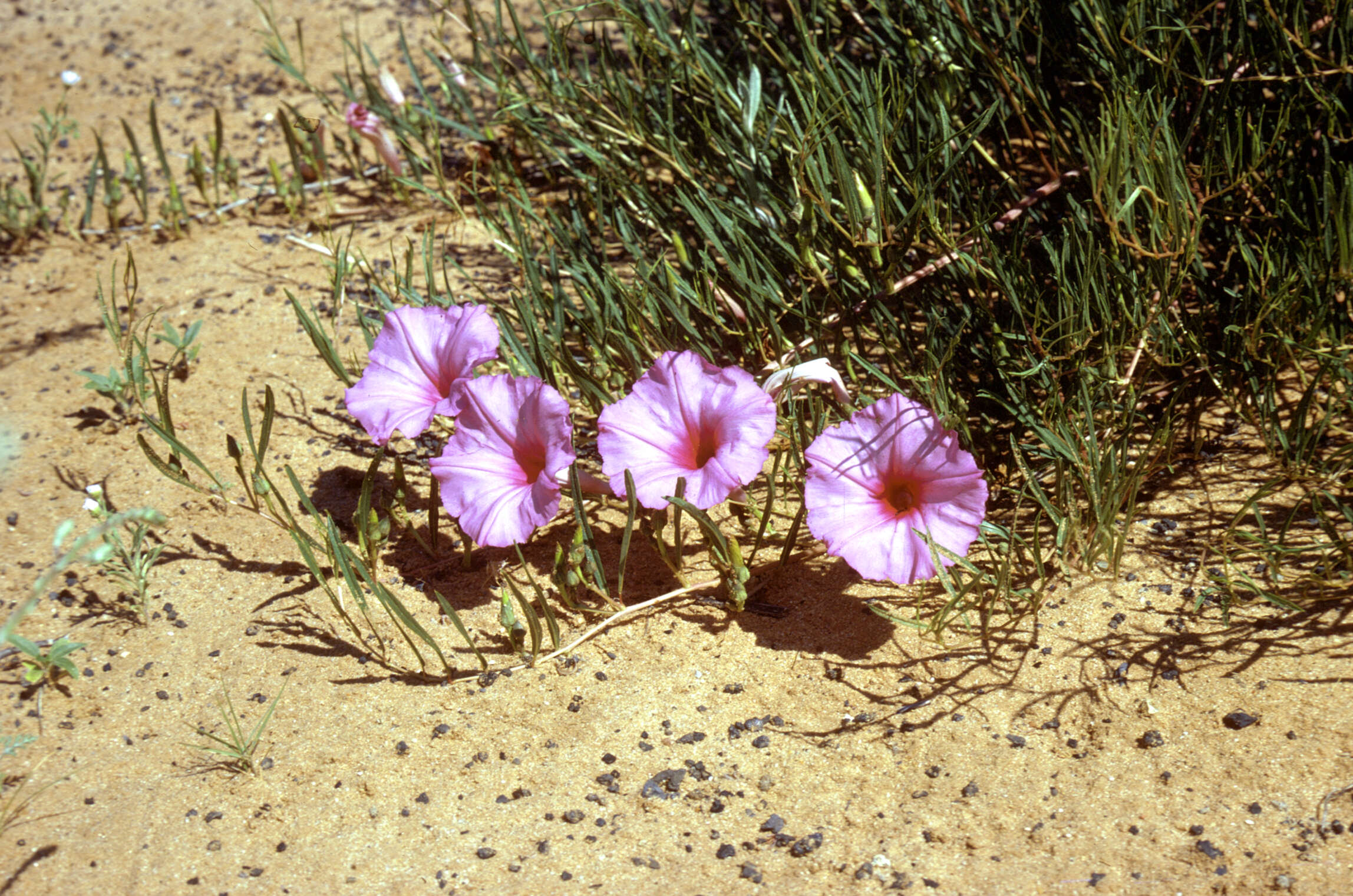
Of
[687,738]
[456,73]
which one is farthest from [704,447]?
[456,73]

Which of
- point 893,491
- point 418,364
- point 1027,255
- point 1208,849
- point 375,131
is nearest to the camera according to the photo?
point 1208,849

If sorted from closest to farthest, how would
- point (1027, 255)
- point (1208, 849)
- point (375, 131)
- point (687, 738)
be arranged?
point (1208, 849), point (687, 738), point (1027, 255), point (375, 131)

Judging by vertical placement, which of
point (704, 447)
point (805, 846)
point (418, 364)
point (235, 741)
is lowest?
point (805, 846)

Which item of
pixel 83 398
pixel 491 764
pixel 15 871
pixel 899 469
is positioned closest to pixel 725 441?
pixel 899 469

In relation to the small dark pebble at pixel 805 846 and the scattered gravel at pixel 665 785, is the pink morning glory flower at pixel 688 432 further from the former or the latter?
the small dark pebble at pixel 805 846

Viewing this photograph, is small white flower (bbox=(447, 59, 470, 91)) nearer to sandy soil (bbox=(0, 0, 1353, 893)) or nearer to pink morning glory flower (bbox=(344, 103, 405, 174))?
pink morning glory flower (bbox=(344, 103, 405, 174))

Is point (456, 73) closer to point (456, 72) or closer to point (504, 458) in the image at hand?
point (456, 72)

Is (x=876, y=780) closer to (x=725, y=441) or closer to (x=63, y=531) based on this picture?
(x=725, y=441)
